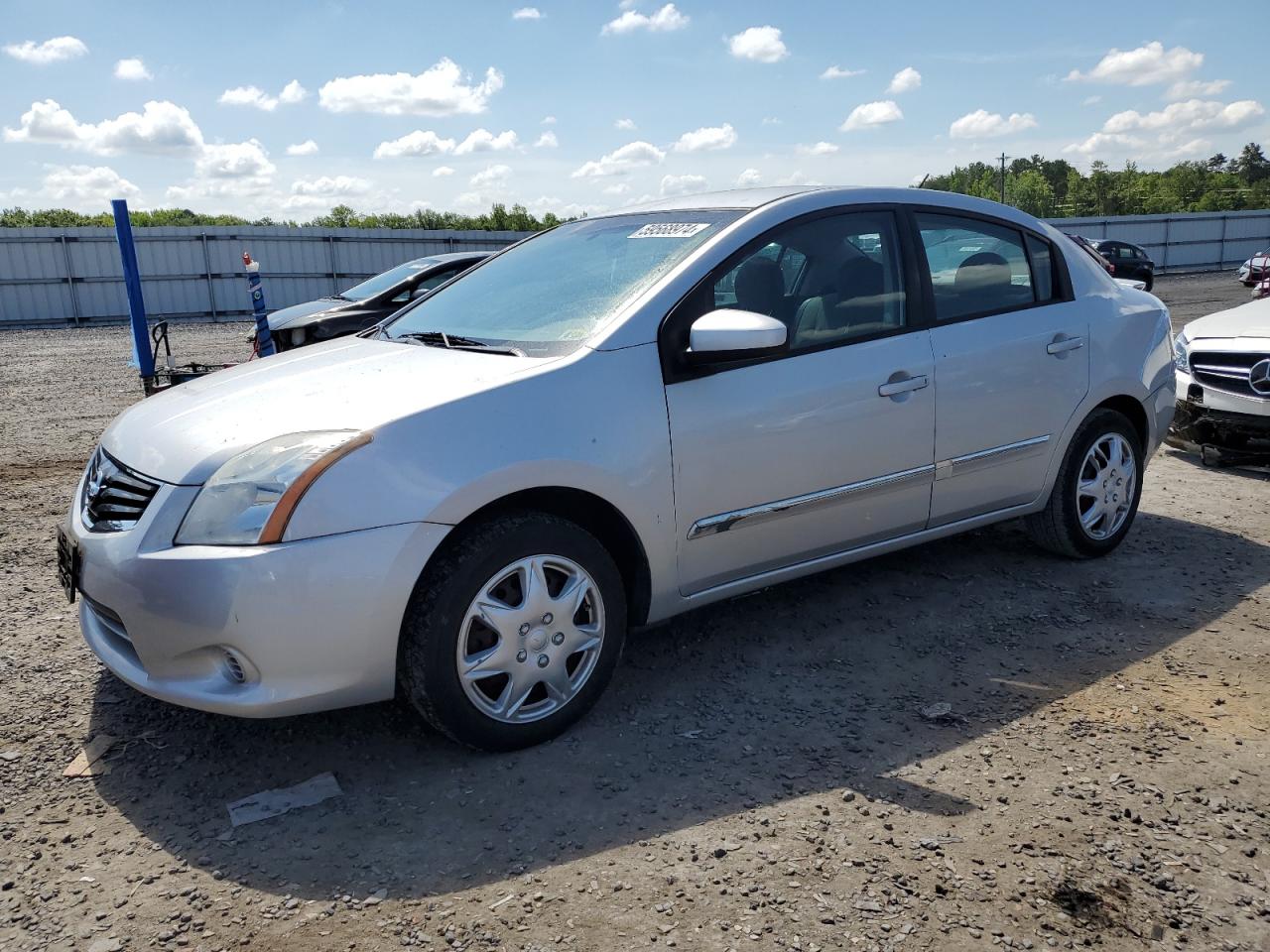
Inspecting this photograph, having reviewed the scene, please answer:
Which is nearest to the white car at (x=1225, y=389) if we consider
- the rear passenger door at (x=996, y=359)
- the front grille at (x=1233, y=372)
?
the front grille at (x=1233, y=372)

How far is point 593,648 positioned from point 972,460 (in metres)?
1.85

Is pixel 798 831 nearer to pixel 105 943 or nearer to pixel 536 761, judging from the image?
pixel 536 761

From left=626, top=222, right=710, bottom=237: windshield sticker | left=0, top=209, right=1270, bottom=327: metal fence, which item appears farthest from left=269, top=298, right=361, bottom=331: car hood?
left=0, top=209, right=1270, bottom=327: metal fence

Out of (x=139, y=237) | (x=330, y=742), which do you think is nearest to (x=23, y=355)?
(x=139, y=237)

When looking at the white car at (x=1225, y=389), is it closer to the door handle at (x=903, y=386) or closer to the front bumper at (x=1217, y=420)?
the front bumper at (x=1217, y=420)

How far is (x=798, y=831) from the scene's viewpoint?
8.70 feet

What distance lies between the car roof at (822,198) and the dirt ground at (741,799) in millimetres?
1646

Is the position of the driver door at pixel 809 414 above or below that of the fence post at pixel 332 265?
below

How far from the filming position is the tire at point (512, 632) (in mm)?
2836

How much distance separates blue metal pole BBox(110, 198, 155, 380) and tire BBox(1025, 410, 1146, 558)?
7.24 m

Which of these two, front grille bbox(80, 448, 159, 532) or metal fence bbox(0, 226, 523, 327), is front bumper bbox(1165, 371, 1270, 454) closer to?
Result: front grille bbox(80, 448, 159, 532)

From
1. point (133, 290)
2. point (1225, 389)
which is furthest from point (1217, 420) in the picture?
point (133, 290)

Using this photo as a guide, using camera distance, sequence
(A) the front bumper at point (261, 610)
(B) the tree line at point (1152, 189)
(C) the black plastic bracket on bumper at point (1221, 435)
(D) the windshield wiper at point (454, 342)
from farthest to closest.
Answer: (B) the tree line at point (1152, 189)
(C) the black plastic bracket on bumper at point (1221, 435)
(D) the windshield wiper at point (454, 342)
(A) the front bumper at point (261, 610)

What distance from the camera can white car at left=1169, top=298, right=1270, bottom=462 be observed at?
6.18 metres
